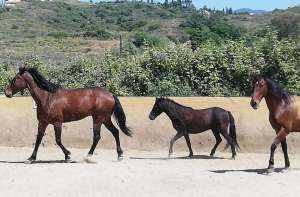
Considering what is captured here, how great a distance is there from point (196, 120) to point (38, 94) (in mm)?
3666

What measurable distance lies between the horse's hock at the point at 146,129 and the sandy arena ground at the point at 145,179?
6.62 feet

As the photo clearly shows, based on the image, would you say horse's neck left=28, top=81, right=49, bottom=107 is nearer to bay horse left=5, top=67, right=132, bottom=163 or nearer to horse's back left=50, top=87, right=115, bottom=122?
bay horse left=5, top=67, right=132, bottom=163

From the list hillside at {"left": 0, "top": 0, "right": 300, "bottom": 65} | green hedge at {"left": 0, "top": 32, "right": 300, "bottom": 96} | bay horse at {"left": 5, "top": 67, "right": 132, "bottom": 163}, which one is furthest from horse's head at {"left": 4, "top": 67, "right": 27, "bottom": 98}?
hillside at {"left": 0, "top": 0, "right": 300, "bottom": 65}

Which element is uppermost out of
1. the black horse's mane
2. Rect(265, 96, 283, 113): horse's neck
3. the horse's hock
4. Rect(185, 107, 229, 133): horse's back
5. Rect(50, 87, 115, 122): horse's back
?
the black horse's mane

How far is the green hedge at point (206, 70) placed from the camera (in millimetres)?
19438

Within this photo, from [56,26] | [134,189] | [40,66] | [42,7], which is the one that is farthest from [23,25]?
[134,189]

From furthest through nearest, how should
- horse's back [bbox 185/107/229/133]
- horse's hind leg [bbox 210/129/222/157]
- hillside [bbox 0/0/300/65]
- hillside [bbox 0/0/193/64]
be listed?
hillside [bbox 0/0/193/64]
hillside [bbox 0/0/300/65]
horse's hind leg [bbox 210/129/222/157]
horse's back [bbox 185/107/229/133]

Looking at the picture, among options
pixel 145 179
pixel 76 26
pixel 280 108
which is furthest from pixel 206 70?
Result: pixel 76 26

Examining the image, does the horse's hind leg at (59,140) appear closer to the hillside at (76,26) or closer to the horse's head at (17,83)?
the horse's head at (17,83)

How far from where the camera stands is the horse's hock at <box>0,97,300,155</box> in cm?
1517

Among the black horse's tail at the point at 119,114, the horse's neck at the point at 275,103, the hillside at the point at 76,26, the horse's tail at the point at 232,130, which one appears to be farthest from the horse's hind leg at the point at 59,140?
the hillside at the point at 76,26

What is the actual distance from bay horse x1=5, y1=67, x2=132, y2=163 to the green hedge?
6628mm

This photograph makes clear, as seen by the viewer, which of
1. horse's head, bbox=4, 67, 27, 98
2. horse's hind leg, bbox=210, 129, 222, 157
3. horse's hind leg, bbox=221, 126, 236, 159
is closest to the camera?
horse's head, bbox=4, 67, 27, 98

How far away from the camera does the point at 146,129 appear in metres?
15.5
